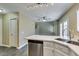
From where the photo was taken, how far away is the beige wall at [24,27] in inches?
208

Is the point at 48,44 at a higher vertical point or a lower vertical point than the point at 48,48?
higher

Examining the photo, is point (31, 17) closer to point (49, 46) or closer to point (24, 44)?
point (24, 44)

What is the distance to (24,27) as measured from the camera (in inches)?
220

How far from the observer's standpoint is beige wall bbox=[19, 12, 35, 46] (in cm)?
527

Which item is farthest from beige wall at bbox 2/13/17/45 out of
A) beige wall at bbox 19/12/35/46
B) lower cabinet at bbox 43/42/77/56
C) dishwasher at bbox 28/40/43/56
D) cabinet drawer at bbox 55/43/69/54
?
cabinet drawer at bbox 55/43/69/54

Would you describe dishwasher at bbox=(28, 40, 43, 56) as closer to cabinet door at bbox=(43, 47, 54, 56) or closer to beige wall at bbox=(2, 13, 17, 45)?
cabinet door at bbox=(43, 47, 54, 56)

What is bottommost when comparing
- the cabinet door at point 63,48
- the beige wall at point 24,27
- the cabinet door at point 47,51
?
the cabinet door at point 47,51

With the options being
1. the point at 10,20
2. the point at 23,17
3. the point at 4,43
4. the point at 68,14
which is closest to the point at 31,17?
the point at 23,17

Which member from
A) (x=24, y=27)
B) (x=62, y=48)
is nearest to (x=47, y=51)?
(x=62, y=48)

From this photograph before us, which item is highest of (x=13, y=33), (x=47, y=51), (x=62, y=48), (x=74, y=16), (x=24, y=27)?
(x=74, y=16)

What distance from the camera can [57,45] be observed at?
3.14m

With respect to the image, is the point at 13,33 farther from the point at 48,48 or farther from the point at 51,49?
the point at 51,49

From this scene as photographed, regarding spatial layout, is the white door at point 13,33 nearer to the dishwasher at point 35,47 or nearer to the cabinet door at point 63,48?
the dishwasher at point 35,47

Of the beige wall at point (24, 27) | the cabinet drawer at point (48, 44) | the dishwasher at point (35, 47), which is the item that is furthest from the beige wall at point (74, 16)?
the beige wall at point (24, 27)
